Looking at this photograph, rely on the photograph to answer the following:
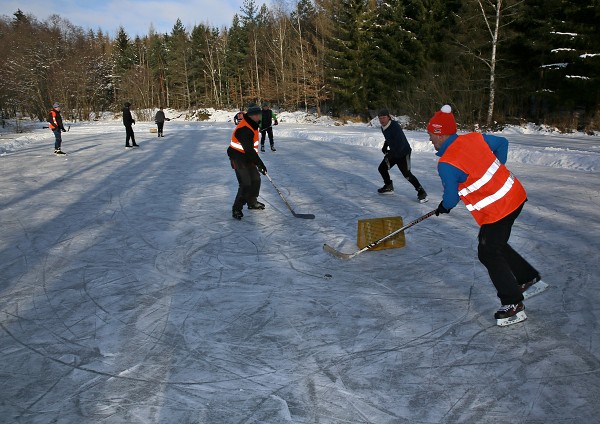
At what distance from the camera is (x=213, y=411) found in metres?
2.24

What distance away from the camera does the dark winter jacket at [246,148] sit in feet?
19.2

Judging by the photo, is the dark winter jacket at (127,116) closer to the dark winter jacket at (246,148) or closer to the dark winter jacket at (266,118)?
the dark winter jacket at (266,118)

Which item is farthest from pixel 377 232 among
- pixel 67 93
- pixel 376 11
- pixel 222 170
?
pixel 67 93

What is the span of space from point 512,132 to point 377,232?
1533 cm

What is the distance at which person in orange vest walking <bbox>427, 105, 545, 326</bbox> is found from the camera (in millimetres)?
2768

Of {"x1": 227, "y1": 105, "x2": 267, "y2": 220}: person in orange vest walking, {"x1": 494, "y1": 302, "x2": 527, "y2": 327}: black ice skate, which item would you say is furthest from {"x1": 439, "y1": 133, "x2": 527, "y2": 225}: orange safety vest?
{"x1": 227, "y1": 105, "x2": 267, "y2": 220}: person in orange vest walking

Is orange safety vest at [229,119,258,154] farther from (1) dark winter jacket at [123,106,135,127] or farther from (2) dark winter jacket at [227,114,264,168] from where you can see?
(1) dark winter jacket at [123,106,135,127]

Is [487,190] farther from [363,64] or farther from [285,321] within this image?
→ [363,64]

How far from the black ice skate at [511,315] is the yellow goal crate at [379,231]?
1744 mm

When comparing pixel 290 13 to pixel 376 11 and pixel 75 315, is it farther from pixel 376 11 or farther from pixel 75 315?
pixel 75 315

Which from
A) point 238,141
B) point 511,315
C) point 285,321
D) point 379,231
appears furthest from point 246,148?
point 511,315

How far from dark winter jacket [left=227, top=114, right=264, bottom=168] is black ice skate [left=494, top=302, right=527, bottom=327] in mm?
3821

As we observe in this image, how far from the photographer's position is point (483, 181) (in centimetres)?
279

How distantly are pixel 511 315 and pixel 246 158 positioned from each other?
4143 millimetres
